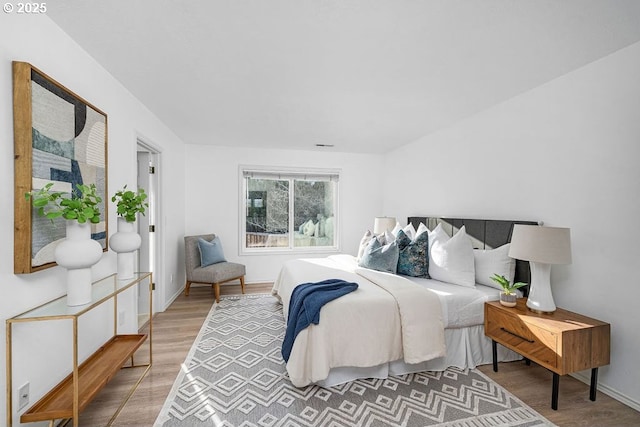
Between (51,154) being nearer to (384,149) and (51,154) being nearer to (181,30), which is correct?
(181,30)

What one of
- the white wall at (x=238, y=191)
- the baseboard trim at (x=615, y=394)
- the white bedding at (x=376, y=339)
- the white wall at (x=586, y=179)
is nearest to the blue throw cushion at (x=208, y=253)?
the white wall at (x=238, y=191)

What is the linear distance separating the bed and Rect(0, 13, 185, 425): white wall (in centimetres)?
147

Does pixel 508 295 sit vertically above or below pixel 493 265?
below

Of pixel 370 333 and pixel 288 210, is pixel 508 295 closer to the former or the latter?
pixel 370 333

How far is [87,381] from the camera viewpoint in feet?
5.67

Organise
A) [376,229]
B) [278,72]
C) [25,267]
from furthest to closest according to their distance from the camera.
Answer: [376,229]
[278,72]
[25,267]

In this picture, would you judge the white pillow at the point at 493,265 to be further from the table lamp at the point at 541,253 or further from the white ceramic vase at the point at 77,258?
the white ceramic vase at the point at 77,258

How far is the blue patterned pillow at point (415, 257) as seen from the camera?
303 cm

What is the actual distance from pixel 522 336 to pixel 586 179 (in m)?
1.32

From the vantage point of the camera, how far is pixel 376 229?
179 inches

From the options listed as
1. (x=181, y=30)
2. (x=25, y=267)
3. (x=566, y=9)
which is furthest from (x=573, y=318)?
(x=25, y=267)

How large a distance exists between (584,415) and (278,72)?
3245 mm

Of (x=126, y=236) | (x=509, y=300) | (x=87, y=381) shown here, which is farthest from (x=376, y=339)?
(x=126, y=236)

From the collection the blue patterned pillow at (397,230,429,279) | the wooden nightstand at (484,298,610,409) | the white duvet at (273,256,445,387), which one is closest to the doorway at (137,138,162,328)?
the white duvet at (273,256,445,387)
